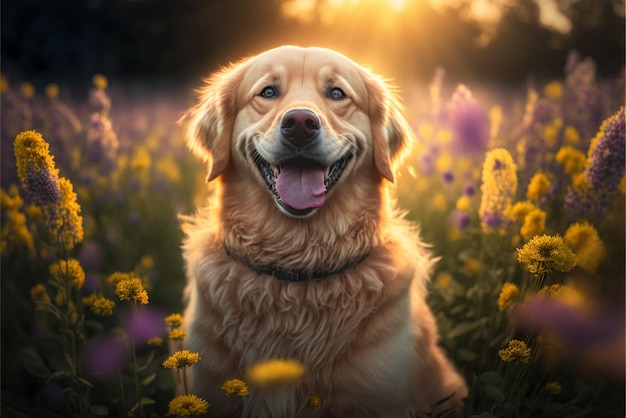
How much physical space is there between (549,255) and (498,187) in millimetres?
955

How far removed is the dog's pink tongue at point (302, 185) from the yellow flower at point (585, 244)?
1067 millimetres

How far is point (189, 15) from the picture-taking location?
1305 cm

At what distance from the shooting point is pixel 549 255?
1.40m

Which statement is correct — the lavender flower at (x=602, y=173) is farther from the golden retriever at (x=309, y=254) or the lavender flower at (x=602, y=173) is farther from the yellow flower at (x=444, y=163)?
the yellow flower at (x=444, y=163)

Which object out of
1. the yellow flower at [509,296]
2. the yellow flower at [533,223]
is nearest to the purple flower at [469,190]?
the yellow flower at [533,223]

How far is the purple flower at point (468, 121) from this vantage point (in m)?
3.28

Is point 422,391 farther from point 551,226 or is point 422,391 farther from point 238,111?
point 238,111

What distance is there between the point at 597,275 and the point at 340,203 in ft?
4.18

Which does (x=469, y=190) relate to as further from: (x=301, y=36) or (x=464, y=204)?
(x=301, y=36)

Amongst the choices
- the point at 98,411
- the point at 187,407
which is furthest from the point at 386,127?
the point at 98,411

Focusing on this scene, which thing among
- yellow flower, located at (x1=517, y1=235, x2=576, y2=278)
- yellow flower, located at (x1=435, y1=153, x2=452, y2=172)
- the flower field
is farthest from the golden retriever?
yellow flower, located at (x1=435, y1=153, x2=452, y2=172)

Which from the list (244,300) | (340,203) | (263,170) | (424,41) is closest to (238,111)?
(263,170)

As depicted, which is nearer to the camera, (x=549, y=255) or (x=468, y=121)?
(x=549, y=255)

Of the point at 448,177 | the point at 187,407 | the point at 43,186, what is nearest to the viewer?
the point at 187,407
